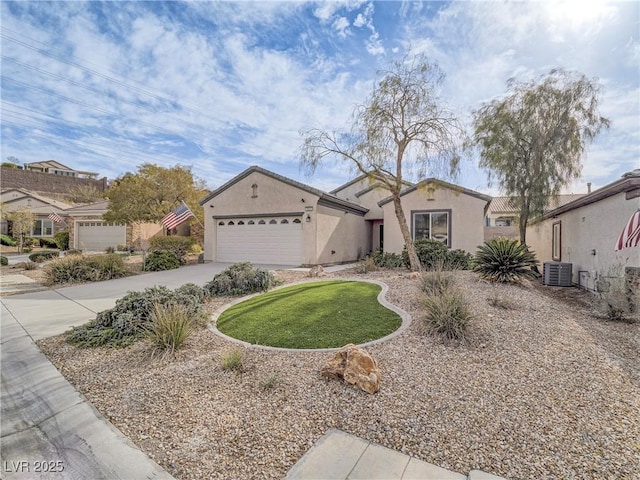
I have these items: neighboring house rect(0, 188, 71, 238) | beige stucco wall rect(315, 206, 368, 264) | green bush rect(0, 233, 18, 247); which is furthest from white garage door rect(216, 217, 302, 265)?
green bush rect(0, 233, 18, 247)

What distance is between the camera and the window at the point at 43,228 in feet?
102

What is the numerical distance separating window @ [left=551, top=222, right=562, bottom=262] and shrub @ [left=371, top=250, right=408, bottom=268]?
7.12m

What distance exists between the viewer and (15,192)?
112ft

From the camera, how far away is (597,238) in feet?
32.2

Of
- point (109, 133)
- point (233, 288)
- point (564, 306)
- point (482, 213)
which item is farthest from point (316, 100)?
point (109, 133)

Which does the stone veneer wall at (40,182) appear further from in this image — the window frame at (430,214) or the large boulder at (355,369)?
the large boulder at (355,369)

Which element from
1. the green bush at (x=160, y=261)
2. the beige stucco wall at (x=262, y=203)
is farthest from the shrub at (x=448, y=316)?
the green bush at (x=160, y=261)

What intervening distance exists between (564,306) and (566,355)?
13.2 ft

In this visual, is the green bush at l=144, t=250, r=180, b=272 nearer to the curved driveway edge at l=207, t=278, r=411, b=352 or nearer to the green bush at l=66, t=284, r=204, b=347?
the curved driveway edge at l=207, t=278, r=411, b=352

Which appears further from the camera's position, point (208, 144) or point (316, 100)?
point (208, 144)

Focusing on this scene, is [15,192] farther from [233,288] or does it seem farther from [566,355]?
[566,355]

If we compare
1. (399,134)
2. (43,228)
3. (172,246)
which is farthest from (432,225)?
(43,228)

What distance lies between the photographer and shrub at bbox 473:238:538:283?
360 inches

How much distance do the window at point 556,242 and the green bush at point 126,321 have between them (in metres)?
15.3
